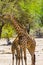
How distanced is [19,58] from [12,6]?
2926 centimetres

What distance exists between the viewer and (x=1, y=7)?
37.9 metres

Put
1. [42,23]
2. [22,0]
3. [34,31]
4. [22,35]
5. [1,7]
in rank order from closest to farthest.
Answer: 1. [22,35]
2. [1,7]
3. [22,0]
4. [34,31]
5. [42,23]

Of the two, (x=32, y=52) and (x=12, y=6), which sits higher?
(x=32, y=52)

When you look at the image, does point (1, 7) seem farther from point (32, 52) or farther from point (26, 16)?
point (32, 52)

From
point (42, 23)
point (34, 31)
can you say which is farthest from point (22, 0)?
point (42, 23)

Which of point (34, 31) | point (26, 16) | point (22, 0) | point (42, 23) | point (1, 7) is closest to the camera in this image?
point (1, 7)

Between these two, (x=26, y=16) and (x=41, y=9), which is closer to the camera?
(x=26, y=16)

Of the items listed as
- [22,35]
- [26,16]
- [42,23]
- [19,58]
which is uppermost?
[22,35]

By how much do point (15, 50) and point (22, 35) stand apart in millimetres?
760

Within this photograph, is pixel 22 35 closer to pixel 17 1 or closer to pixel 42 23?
pixel 17 1

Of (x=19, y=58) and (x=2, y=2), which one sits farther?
(x=2, y=2)

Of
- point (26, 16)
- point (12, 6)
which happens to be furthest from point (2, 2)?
point (26, 16)

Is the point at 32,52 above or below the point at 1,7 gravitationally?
above

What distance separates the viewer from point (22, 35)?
10.1 metres
